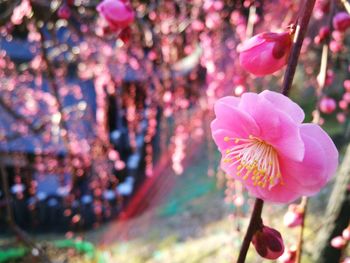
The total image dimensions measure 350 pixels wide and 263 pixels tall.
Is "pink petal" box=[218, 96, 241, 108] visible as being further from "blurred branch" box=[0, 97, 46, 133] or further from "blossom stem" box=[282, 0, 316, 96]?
"blurred branch" box=[0, 97, 46, 133]

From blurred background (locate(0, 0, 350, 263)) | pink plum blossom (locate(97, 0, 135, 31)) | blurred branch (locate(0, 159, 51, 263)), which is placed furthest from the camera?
blurred background (locate(0, 0, 350, 263))

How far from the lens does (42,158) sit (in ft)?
11.7

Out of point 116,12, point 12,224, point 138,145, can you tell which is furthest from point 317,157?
point 138,145

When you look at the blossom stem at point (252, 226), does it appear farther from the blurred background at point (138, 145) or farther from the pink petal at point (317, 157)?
the blurred background at point (138, 145)

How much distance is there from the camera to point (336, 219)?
1746 millimetres

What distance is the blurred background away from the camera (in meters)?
2.48

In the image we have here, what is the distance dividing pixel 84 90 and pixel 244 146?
3523mm

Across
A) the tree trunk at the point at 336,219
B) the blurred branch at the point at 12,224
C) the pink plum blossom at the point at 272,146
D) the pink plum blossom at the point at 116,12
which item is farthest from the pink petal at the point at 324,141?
the tree trunk at the point at 336,219

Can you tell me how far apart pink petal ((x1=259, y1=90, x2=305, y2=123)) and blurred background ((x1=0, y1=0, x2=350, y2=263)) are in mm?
1429

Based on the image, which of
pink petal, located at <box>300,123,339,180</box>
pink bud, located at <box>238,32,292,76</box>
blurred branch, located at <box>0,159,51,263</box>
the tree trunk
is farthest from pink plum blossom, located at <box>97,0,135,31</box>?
the tree trunk

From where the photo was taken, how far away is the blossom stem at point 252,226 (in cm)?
43

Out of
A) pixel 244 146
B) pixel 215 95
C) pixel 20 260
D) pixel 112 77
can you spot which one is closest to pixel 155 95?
pixel 112 77

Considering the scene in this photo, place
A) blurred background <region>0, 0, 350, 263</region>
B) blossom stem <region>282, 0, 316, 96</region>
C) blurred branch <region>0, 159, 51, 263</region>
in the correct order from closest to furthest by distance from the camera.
Answer: blossom stem <region>282, 0, 316, 96</region> → blurred branch <region>0, 159, 51, 263</region> → blurred background <region>0, 0, 350, 263</region>

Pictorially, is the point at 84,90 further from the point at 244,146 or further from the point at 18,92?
the point at 244,146
